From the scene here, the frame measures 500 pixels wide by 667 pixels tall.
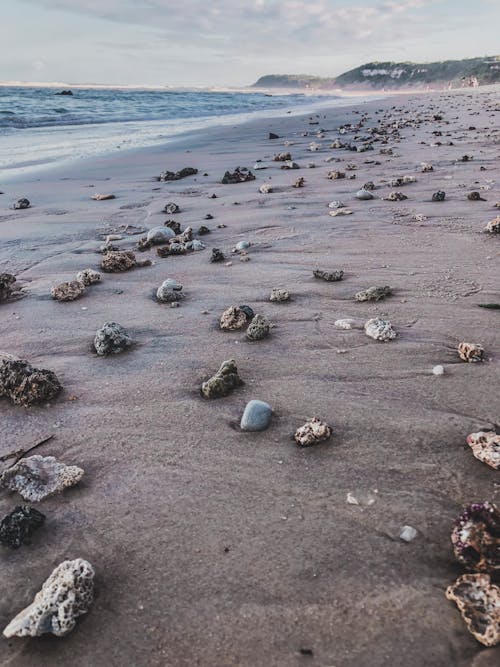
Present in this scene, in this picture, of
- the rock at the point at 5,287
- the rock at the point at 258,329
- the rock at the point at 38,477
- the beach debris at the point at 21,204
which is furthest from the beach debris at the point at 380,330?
the beach debris at the point at 21,204

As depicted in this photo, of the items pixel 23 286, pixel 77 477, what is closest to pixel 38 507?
pixel 77 477

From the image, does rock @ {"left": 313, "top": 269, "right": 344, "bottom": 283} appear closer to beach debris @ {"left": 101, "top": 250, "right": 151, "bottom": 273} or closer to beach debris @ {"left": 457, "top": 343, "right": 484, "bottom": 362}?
beach debris @ {"left": 457, "top": 343, "right": 484, "bottom": 362}

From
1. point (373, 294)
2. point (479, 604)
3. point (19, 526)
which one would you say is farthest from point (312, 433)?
point (373, 294)

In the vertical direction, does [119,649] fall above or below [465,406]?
below

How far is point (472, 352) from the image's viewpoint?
2416mm

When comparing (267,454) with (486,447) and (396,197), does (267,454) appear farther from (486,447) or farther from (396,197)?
(396,197)

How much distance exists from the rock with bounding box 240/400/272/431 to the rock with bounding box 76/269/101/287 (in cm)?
226

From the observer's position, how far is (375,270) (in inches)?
149

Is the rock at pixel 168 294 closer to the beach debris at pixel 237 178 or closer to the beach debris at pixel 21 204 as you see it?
the beach debris at pixel 21 204

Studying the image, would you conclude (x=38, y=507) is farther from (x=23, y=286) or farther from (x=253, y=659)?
(x=23, y=286)

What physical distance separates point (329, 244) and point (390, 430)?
274 centimetres

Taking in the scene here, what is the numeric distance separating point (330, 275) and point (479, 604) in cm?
261

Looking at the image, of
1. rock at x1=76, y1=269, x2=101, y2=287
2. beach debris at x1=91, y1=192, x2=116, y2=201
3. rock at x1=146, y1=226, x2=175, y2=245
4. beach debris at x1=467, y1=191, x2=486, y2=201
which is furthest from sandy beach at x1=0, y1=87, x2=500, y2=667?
beach debris at x1=91, y1=192, x2=116, y2=201

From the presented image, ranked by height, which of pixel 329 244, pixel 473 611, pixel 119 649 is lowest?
pixel 119 649
